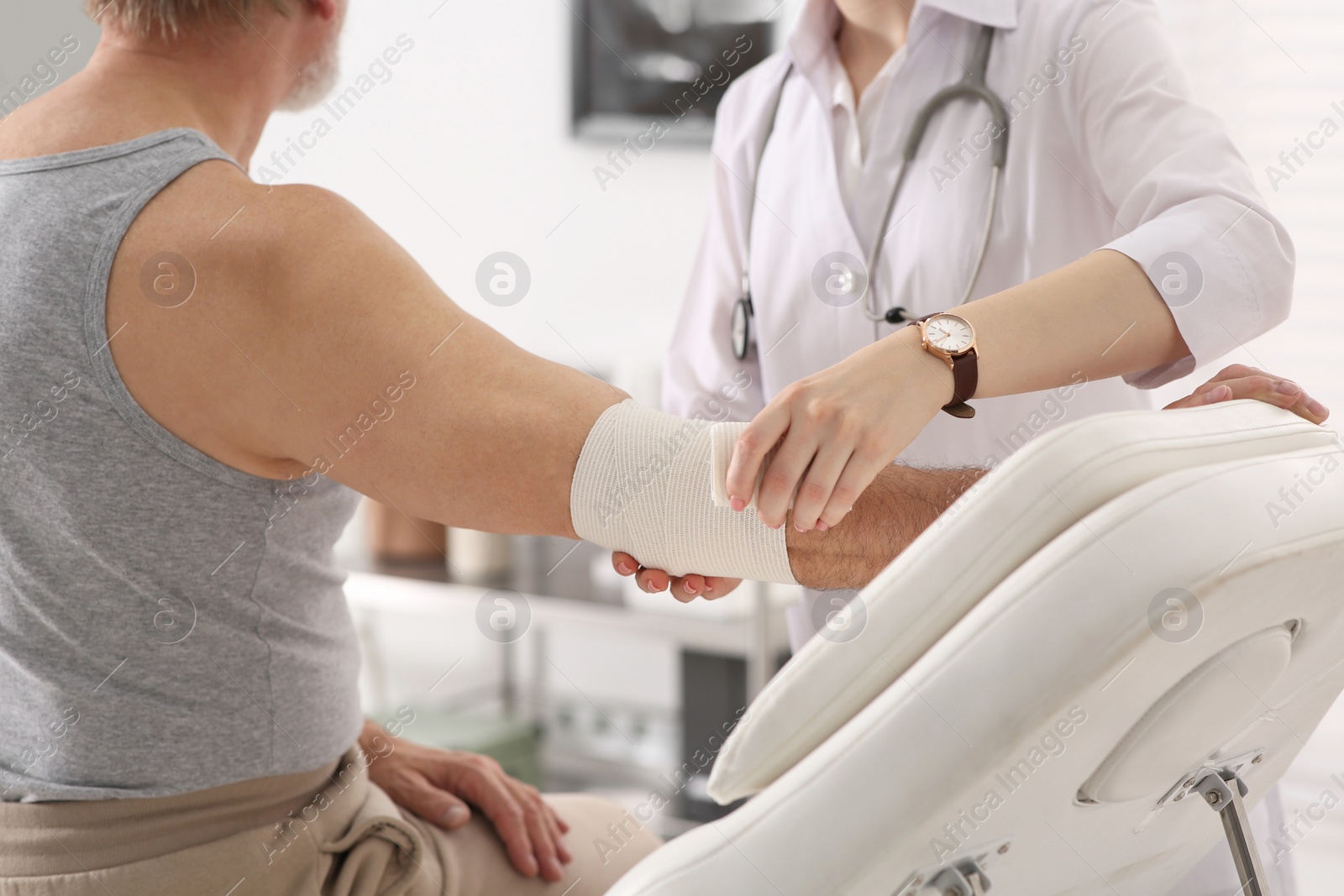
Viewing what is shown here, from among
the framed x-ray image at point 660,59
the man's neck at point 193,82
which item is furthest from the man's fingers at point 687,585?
the framed x-ray image at point 660,59

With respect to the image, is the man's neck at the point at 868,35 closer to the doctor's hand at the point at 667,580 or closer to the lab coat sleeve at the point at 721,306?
the lab coat sleeve at the point at 721,306

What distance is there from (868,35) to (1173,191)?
1.67 ft

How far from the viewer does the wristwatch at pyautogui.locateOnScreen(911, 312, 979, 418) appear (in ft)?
2.61

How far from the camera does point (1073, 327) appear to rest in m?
0.86

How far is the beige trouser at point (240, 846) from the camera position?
0.83 metres

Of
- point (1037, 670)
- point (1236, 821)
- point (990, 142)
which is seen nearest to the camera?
point (1037, 670)

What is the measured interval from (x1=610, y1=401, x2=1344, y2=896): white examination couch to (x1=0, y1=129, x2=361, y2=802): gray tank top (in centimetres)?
42

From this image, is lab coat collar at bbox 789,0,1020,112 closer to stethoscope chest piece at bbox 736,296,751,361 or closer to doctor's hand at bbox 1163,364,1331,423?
stethoscope chest piece at bbox 736,296,751,361

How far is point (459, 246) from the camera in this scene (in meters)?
2.80

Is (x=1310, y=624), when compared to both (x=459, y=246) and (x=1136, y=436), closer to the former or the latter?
(x=1136, y=436)

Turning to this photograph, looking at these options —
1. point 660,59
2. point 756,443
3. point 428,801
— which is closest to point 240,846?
point 428,801

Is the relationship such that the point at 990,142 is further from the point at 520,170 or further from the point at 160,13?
the point at 520,170

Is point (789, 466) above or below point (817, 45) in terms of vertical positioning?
below

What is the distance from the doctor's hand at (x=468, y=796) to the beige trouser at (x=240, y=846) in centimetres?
5
